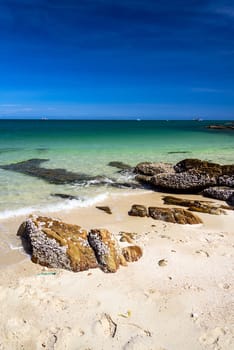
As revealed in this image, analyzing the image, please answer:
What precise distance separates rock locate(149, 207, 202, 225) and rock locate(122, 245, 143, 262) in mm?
2106

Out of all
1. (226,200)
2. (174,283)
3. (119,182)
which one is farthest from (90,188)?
(174,283)

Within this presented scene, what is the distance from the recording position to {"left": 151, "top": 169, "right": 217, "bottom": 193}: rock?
1093 centimetres

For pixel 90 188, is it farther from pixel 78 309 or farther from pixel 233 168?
pixel 78 309

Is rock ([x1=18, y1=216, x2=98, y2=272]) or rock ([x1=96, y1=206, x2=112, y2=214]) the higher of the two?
rock ([x1=18, y1=216, x2=98, y2=272])

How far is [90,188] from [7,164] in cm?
752

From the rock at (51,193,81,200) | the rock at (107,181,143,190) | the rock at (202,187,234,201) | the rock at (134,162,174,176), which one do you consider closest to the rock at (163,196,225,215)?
the rock at (202,187,234,201)

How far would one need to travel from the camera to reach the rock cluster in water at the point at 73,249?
520cm

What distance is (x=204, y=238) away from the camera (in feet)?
21.7

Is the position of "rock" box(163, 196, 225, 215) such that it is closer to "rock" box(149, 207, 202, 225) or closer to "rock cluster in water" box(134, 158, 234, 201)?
"rock" box(149, 207, 202, 225)

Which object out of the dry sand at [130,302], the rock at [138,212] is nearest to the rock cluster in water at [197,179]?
the rock at [138,212]

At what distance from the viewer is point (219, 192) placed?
1020 centimetres

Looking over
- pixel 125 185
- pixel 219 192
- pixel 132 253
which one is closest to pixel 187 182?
pixel 219 192

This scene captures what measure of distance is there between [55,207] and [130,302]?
16.8 ft

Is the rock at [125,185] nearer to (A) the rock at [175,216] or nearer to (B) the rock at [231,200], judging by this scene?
(B) the rock at [231,200]
